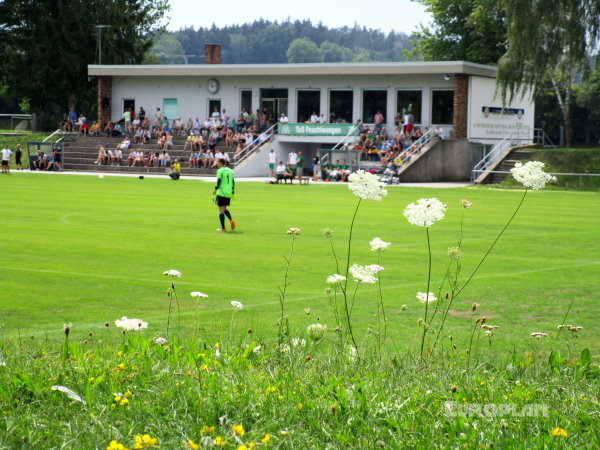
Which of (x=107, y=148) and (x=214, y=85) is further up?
(x=214, y=85)

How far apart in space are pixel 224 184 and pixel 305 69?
40.6 m

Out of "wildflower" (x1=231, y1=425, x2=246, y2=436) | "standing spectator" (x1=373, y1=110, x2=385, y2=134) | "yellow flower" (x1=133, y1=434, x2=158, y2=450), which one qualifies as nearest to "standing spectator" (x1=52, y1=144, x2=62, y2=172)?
"standing spectator" (x1=373, y1=110, x2=385, y2=134)

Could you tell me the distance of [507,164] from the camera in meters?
50.8

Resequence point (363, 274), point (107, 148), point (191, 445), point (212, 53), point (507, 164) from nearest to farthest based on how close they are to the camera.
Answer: point (191, 445), point (363, 274), point (507, 164), point (107, 148), point (212, 53)

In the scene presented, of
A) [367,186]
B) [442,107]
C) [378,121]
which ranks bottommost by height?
[367,186]

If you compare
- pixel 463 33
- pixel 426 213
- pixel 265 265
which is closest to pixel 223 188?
pixel 265 265

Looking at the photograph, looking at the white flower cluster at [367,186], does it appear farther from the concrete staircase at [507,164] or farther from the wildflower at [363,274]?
the concrete staircase at [507,164]

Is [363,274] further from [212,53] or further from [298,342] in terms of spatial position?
[212,53]

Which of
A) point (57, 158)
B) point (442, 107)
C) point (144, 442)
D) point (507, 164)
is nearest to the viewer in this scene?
point (144, 442)

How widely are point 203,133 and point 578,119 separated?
148 ft

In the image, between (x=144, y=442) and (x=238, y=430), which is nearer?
(x=144, y=442)

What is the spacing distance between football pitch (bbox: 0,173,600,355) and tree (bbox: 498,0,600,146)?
15820 millimetres

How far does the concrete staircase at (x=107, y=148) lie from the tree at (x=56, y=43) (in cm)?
1418

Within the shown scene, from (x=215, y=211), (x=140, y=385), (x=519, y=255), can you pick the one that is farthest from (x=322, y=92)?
(x=140, y=385)
